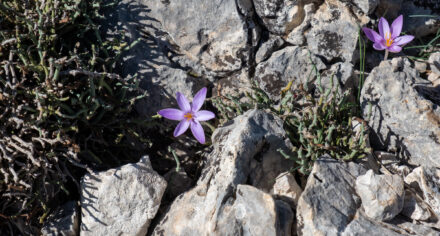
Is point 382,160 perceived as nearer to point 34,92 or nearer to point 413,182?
point 413,182

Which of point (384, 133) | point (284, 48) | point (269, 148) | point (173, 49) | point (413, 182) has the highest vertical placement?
point (173, 49)

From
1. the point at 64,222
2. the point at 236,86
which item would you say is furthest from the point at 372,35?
the point at 64,222

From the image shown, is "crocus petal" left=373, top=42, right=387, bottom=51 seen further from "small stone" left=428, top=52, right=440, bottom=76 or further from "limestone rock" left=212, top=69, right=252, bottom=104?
"limestone rock" left=212, top=69, right=252, bottom=104

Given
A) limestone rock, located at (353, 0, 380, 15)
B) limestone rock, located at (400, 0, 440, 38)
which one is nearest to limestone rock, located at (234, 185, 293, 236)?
limestone rock, located at (353, 0, 380, 15)

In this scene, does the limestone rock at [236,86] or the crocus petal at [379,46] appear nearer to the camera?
the crocus petal at [379,46]

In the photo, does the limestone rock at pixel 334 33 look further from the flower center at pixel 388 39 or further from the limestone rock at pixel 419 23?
the limestone rock at pixel 419 23

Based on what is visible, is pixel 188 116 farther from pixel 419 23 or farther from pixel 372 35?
pixel 419 23

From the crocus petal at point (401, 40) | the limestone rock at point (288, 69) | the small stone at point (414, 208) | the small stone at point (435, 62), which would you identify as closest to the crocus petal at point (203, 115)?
the limestone rock at point (288, 69)

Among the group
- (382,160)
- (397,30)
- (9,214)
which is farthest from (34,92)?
(397,30)
